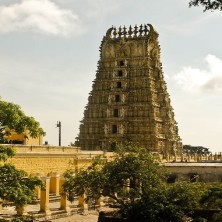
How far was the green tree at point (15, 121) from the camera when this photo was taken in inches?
555

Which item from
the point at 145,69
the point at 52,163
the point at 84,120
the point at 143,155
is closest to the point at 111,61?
the point at 145,69

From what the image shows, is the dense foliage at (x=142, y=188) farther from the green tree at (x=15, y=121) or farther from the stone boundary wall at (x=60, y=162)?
the green tree at (x=15, y=121)

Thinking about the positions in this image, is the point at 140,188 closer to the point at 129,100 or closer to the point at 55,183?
the point at 55,183

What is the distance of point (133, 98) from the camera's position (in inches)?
2442

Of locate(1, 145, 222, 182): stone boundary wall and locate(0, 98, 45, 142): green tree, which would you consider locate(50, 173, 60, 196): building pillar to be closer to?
locate(1, 145, 222, 182): stone boundary wall

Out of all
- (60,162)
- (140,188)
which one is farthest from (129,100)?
(140,188)

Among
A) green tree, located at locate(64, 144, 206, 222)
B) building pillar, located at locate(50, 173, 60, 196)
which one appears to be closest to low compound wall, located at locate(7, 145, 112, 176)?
building pillar, located at locate(50, 173, 60, 196)

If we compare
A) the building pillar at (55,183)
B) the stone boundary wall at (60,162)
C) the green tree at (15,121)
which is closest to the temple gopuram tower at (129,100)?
the stone boundary wall at (60,162)

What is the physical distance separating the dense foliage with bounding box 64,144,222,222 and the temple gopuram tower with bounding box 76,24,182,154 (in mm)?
34384

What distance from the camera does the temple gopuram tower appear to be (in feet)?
Result: 200

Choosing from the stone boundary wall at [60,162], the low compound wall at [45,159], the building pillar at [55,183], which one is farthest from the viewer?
the building pillar at [55,183]

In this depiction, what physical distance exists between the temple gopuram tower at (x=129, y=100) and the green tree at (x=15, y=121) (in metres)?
45.5

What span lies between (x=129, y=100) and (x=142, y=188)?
37663mm

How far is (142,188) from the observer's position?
984 inches
